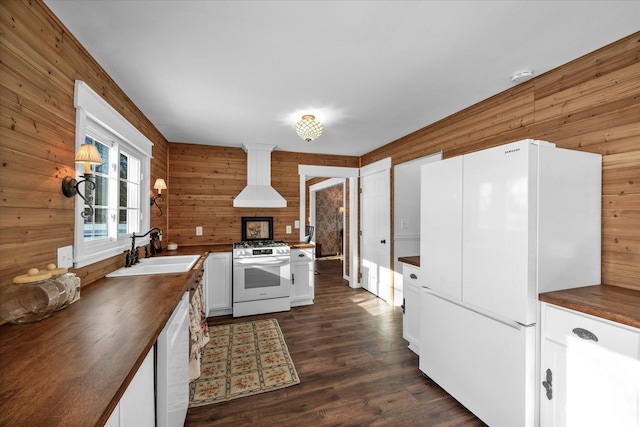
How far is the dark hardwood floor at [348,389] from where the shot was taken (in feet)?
6.17

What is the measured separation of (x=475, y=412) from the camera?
1.88 m

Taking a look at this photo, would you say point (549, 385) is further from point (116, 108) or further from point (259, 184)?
point (259, 184)

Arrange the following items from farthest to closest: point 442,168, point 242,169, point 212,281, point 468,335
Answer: point 242,169 < point 212,281 < point 442,168 < point 468,335

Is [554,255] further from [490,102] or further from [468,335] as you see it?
[490,102]

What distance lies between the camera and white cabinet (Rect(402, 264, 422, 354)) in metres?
2.68

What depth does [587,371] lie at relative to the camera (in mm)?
1413

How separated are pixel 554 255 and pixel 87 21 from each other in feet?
9.97

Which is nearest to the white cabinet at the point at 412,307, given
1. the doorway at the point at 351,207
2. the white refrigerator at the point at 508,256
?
the white refrigerator at the point at 508,256

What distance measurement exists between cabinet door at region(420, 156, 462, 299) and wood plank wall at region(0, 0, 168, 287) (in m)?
2.48

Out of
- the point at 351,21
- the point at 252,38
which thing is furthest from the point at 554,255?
the point at 252,38

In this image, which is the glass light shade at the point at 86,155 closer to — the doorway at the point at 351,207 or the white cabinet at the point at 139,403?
the white cabinet at the point at 139,403

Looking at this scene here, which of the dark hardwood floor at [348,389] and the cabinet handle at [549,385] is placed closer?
the cabinet handle at [549,385]

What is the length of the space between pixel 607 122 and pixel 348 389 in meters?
2.58

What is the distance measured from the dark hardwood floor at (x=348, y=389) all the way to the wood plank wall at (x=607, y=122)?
1469mm
